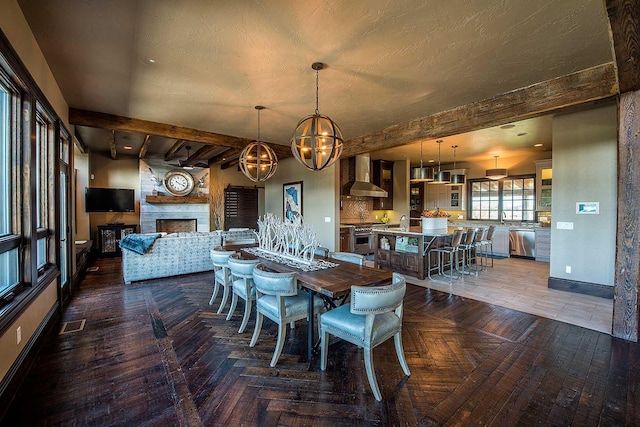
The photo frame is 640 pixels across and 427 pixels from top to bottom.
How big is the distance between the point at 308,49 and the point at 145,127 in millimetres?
3707

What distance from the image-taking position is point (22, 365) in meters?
2.28

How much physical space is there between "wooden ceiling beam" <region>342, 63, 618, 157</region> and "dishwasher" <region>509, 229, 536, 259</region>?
4.23 metres

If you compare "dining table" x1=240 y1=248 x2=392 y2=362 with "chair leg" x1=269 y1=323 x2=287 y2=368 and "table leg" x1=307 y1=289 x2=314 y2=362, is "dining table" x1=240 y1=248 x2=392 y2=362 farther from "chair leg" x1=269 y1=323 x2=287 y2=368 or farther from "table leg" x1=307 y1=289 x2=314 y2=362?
"chair leg" x1=269 y1=323 x2=287 y2=368

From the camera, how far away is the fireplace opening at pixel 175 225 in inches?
344

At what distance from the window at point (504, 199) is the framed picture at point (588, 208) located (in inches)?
170

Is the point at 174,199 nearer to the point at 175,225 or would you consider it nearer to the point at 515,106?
the point at 175,225

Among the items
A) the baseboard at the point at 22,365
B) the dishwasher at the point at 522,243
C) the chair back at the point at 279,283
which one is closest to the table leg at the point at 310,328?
the chair back at the point at 279,283

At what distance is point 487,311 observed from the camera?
3.74 metres

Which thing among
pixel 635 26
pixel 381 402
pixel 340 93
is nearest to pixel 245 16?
pixel 340 93

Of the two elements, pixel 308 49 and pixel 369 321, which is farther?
pixel 308 49

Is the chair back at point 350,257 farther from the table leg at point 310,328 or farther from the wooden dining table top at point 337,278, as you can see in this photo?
the table leg at point 310,328

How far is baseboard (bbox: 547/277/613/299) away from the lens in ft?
13.9

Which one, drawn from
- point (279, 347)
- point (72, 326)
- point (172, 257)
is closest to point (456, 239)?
point (279, 347)

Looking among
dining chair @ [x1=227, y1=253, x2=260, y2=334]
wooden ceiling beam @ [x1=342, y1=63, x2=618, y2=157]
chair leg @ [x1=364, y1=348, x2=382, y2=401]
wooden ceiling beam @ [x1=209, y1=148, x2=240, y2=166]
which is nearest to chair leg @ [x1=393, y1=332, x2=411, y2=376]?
chair leg @ [x1=364, y1=348, x2=382, y2=401]
